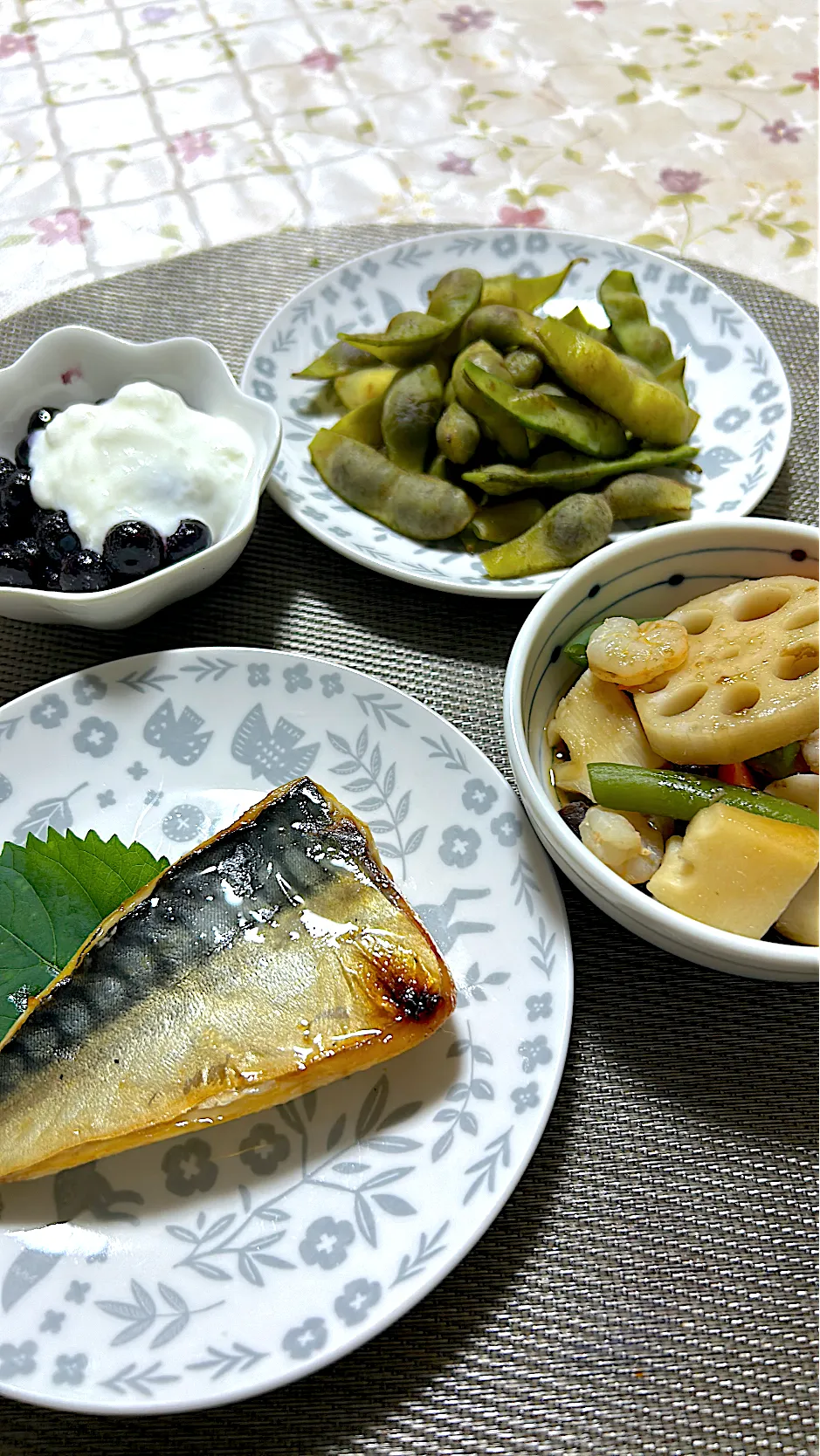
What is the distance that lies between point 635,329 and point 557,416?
363mm

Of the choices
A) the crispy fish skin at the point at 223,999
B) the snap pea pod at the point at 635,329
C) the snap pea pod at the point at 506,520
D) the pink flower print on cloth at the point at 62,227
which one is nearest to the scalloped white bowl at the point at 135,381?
the snap pea pod at the point at 506,520

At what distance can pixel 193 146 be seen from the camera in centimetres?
285

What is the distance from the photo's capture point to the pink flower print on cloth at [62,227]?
2.59 metres

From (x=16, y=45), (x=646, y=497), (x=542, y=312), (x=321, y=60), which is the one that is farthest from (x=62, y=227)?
(x=646, y=497)

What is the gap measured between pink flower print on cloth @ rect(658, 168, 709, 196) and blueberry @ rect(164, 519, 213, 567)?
193 cm

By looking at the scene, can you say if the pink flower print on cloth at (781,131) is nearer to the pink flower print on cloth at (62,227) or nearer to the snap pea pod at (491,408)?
the snap pea pod at (491,408)

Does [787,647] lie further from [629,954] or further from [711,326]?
[711,326]

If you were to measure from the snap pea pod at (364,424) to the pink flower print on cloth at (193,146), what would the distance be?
1.40m

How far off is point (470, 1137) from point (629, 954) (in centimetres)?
38

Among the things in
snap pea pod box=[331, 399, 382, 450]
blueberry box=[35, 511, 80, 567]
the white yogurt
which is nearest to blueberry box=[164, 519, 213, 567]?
the white yogurt

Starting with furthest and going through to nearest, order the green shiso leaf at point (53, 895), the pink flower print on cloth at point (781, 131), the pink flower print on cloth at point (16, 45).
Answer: the pink flower print on cloth at point (16, 45), the pink flower print on cloth at point (781, 131), the green shiso leaf at point (53, 895)

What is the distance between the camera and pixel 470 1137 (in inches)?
47.8

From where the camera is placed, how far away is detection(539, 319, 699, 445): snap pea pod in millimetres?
1841

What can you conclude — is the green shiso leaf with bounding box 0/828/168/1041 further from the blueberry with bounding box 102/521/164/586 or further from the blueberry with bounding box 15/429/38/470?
the blueberry with bounding box 15/429/38/470
